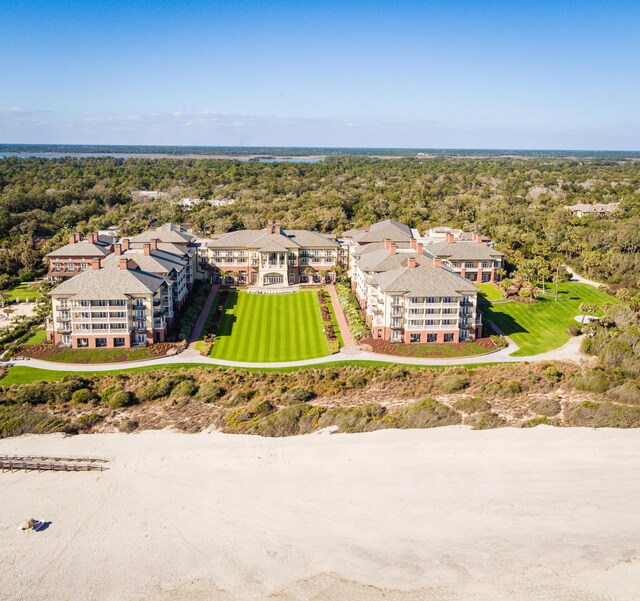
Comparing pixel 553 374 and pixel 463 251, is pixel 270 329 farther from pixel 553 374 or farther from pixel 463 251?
pixel 463 251

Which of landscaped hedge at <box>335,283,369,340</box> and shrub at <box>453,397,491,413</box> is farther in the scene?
landscaped hedge at <box>335,283,369,340</box>

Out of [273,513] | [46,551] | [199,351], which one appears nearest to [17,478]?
[46,551]

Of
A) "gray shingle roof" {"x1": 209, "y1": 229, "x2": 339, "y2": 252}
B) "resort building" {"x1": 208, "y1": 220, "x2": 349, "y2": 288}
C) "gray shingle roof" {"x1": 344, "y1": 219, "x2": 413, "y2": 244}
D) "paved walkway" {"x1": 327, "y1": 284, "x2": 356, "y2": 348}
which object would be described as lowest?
"paved walkway" {"x1": 327, "y1": 284, "x2": 356, "y2": 348}

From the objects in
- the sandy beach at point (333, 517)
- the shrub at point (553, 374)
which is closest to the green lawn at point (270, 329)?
the sandy beach at point (333, 517)

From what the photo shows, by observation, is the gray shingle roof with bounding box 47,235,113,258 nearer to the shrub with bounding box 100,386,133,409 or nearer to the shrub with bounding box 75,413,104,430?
the shrub with bounding box 100,386,133,409

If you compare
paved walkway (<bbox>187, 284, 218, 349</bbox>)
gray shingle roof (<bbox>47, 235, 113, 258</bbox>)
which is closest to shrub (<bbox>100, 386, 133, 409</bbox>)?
paved walkway (<bbox>187, 284, 218, 349</bbox>)

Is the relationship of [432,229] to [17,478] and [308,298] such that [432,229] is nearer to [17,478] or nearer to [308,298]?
[308,298]

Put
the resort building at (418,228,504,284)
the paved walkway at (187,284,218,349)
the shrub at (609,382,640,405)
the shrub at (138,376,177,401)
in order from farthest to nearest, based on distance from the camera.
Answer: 1. the resort building at (418,228,504,284)
2. the paved walkway at (187,284,218,349)
3. the shrub at (138,376,177,401)
4. the shrub at (609,382,640,405)

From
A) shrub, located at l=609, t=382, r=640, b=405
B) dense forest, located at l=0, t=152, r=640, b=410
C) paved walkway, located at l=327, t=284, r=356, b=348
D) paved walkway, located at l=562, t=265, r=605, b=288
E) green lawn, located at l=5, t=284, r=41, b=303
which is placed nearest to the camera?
shrub, located at l=609, t=382, r=640, b=405
